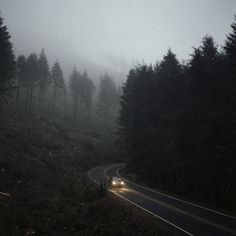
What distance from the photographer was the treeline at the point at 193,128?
2275 cm

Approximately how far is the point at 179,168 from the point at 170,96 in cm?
960

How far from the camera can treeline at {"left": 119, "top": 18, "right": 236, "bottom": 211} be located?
2275 cm

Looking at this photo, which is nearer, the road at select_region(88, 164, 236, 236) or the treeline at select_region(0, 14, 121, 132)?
the road at select_region(88, 164, 236, 236)

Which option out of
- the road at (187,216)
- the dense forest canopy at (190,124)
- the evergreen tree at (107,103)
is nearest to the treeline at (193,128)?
the dense forest canopy at (190,124)

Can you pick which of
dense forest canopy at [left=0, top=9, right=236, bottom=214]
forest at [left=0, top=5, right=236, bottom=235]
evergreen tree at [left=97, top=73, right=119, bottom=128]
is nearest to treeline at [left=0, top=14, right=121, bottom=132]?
evergreen tree at [left=97, top=73, right=119, bottom=128]

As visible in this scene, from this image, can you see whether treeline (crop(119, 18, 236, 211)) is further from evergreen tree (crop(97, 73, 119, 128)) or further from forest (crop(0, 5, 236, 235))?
evergreen tree (crop(97, 73, 119, 128))

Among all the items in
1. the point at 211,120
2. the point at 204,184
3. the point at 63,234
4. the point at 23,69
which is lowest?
the point at 63,234

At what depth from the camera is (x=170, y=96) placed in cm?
3409

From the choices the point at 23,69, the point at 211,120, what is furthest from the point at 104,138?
the point at 211,120

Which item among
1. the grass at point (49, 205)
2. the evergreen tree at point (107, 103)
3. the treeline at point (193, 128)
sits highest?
the evergreen tree at point (107, 103)

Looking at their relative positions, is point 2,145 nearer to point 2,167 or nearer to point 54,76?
point 2,167

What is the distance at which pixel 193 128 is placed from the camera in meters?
27.5

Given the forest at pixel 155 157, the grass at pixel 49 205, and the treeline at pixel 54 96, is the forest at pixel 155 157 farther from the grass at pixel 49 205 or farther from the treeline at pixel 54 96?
the treeline at pixel 54 96

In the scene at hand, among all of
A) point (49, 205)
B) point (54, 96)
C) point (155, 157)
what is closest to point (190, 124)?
point (155, 157)
